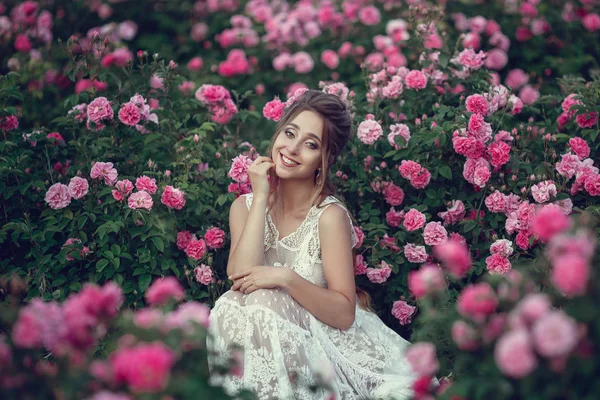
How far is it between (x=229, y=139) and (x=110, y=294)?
2.52 meters

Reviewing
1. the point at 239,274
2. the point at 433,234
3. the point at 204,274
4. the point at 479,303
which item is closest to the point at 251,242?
→ the point at 239,274

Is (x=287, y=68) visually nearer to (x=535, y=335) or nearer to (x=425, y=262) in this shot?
(x=425, y=262)

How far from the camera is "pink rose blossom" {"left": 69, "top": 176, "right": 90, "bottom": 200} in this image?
10.9ft

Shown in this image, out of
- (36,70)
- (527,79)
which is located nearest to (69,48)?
(36,70)

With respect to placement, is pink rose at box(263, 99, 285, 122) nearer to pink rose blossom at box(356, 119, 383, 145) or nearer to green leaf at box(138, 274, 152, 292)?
pink rose blossom at box(356, 119, 383, 145)

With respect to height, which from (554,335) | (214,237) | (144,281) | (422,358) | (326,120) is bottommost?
(144,281)

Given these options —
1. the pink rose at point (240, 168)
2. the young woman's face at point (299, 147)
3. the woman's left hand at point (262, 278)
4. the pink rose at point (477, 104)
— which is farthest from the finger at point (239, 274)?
the pink rose at point (477, 104)

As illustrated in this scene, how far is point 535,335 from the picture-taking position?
4.81 feet

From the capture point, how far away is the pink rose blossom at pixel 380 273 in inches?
136

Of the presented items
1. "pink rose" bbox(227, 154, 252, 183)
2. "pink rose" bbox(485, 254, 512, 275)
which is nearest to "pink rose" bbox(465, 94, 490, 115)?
"pink rose" bbox(485, 254, 512, 275)

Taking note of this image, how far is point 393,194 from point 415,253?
1.23 ft

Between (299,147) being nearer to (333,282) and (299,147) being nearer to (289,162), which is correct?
(289,162)

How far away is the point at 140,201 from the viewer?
325cm

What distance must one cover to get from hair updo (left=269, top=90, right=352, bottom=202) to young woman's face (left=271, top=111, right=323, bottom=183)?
2 cm
